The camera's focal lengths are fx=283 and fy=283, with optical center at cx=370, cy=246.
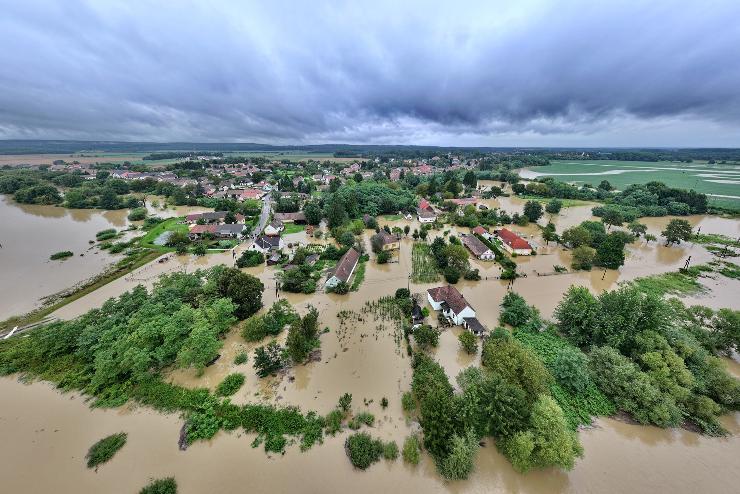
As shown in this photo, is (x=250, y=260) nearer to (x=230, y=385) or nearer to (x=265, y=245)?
(x=265, y=245)

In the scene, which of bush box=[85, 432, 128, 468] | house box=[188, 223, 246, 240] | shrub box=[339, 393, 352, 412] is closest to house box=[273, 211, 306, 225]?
house box=[188, 223, 246, 240]

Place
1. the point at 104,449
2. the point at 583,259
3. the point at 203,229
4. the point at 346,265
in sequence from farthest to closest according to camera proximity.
A: 1. the point at 203,229
2. the point at 583,259
3. the point at 346,265
4. the point at 104,449

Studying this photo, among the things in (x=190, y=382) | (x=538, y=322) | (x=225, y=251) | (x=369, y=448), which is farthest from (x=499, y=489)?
(x=225, y=251)

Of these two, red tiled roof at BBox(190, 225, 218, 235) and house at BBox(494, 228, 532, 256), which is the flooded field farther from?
house at BBox(494, 228, 532, 256)

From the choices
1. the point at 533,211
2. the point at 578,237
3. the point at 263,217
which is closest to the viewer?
the point at 578,237

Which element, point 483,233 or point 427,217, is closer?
point 483,233

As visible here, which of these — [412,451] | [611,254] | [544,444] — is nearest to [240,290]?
[412,451]

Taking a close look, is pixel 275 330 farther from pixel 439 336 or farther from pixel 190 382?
pixel 439 336

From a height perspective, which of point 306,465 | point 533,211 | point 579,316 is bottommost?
point 306,465
